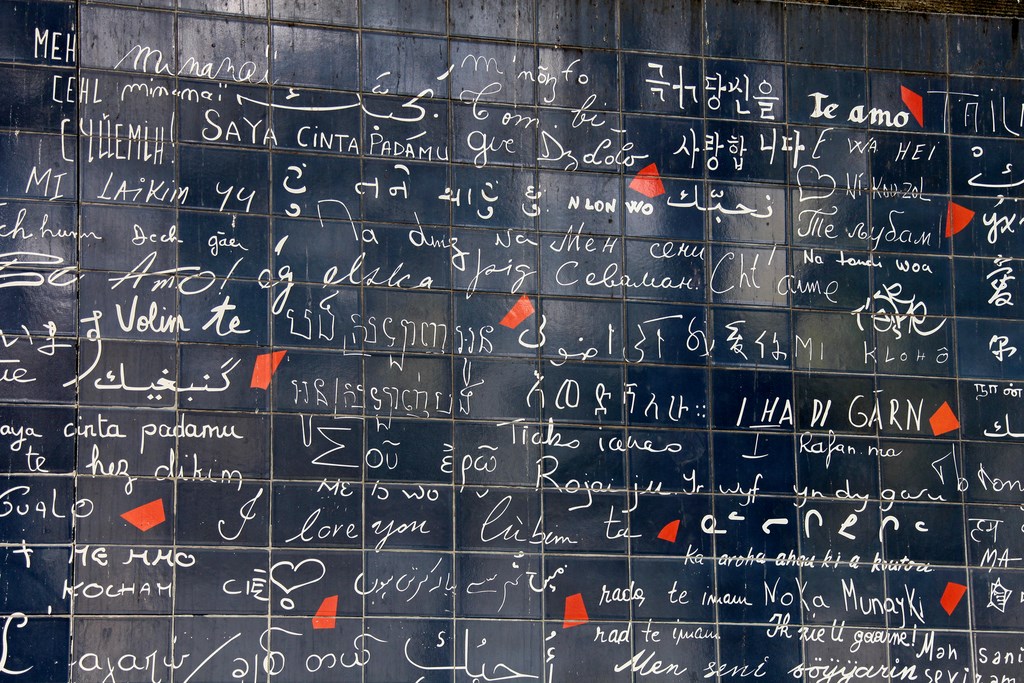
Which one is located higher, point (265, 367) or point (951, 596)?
point (265, 367)

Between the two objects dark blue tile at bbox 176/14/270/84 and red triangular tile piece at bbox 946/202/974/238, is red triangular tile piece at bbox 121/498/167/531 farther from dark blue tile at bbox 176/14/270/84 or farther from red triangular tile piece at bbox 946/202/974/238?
red triangular tile piece at bbox 946/202/974/238

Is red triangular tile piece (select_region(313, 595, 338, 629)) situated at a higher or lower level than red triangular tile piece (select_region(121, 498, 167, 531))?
lower

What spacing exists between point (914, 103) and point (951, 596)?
3003 mm

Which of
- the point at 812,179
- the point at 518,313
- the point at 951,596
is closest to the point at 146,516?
the point at 518,313

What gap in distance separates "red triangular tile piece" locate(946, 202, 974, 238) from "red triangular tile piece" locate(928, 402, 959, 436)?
3.57ft

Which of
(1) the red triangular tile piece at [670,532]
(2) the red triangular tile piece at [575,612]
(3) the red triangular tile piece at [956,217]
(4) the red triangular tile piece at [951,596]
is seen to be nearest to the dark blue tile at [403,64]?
(1) the red triangular tile piece at [670,532]

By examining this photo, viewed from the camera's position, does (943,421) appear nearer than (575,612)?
No

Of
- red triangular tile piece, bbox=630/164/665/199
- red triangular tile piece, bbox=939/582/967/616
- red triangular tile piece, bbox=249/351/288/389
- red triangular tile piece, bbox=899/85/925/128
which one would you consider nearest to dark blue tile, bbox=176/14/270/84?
red triangular tile piece, bbox=249/351/288/389

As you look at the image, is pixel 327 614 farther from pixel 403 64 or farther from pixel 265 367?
pixel 403 64

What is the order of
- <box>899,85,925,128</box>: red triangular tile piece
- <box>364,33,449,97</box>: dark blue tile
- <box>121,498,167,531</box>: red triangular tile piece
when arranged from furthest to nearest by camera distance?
<box>899,85,925,128</box>: red triangular tile piece
<box>364,33,449,97</box>: dark blue tile
<box>121,498,167,531</box>: red triangular tile piece

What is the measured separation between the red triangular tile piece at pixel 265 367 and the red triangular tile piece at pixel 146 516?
2.69 ft

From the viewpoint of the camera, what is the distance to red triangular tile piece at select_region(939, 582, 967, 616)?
8.16 meters

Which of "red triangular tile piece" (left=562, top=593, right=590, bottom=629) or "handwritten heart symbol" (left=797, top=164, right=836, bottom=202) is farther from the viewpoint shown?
"handwritten heart symbol" (left=797, top=164, right=836, bottom=202)

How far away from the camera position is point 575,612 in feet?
25.6
